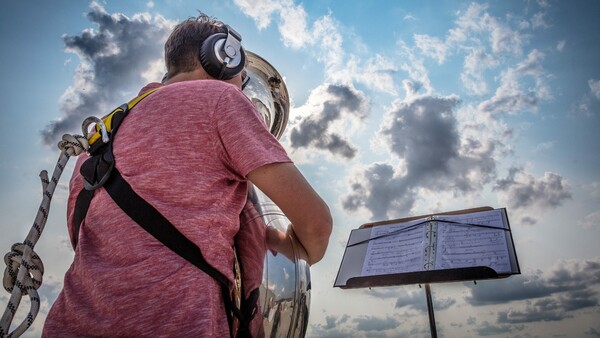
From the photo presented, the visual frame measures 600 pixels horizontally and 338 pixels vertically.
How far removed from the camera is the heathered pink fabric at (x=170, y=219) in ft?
3.88

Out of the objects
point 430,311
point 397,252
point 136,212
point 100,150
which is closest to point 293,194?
point 136,212

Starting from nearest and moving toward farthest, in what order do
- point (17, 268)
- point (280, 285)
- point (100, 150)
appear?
point (17, 268), point (100, 150), point (280, 285)

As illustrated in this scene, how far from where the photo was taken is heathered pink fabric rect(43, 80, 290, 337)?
3.88 ft

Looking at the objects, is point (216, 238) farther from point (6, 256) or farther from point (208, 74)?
point (208, 74)

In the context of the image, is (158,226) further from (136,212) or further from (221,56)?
(221,56)

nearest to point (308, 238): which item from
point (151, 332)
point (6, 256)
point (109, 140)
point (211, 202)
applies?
point (211, 202)

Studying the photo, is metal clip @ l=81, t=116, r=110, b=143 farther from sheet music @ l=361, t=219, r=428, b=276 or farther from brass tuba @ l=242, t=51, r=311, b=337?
sheet music @ l=361, t=219, r=428, b=276

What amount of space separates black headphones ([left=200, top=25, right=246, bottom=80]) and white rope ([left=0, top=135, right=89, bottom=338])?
2.06 ft

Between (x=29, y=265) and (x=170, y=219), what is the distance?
49 cm

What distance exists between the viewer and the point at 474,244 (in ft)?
8.49

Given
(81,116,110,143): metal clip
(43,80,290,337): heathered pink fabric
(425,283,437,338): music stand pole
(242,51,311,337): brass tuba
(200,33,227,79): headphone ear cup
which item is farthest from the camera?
(425,283,437,338): music stand pole

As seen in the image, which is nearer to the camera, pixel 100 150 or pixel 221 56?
pixel 100 150

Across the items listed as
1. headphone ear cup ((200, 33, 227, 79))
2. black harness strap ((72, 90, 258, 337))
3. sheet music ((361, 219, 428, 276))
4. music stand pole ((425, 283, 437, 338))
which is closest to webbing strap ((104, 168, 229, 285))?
black harness strap ((72, 90, 258, 337))

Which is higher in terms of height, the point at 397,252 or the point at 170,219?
the point at 397,252
